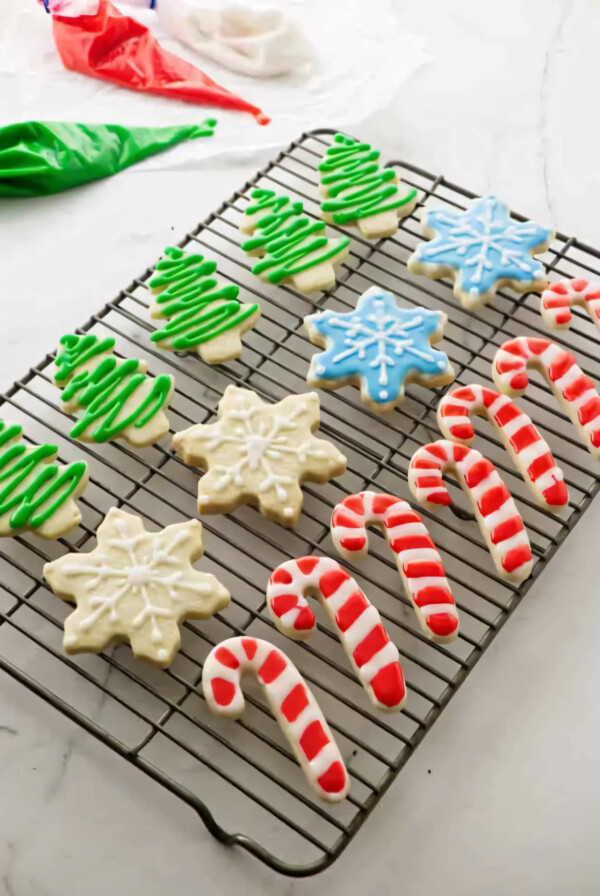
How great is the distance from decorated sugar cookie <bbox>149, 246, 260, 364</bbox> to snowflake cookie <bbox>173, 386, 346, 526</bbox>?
15cm

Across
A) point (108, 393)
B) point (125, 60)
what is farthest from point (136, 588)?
point (125, 60)

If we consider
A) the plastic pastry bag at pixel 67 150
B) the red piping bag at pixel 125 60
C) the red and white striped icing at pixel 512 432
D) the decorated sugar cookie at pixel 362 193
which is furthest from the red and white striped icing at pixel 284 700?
the red piping bag at pixel 125 60

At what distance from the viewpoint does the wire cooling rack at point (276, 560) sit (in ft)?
4.55

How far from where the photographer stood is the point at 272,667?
1.40 m

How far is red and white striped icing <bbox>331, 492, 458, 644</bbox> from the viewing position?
1470mm

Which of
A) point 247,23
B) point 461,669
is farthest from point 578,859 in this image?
point 247,23

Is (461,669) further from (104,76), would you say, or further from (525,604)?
(104,76)

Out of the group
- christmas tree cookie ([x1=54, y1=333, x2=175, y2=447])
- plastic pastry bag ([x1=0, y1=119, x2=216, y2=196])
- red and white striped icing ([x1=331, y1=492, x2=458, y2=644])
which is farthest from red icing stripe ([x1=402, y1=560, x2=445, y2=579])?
plastic pastry bag ([x1=0, y1=119, x2=216, y2=196])

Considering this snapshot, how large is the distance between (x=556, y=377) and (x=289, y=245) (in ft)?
2.06

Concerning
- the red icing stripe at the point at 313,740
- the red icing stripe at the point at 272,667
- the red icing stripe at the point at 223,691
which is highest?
the red icing stripe at the point at 272,667

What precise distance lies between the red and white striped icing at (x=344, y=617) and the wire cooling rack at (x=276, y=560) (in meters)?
0.04

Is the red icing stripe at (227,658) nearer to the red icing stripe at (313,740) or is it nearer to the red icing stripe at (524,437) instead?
the red icing stripe at (313,740)

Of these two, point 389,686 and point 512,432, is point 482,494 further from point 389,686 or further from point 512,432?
point 389,686

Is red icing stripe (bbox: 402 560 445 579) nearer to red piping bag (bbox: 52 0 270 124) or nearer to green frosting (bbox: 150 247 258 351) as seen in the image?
green frosting (bbox: 150 247 258 351)
